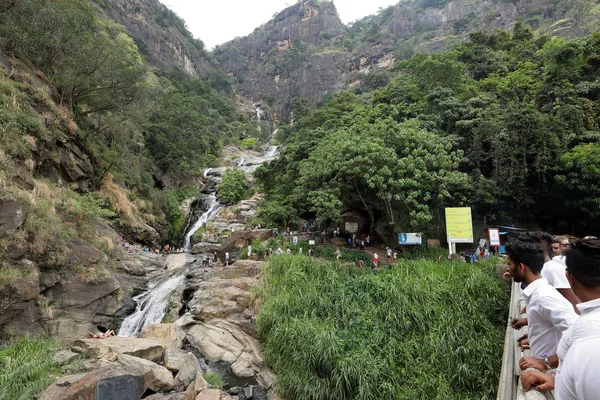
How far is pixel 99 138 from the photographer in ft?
59.0

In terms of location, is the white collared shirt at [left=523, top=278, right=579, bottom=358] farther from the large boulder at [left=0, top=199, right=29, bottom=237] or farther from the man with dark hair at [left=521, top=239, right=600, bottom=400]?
the large boulder at [left=0, top=199, right=29, bottom=237]

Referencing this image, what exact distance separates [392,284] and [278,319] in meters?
3.68

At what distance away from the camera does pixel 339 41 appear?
71.7 meters

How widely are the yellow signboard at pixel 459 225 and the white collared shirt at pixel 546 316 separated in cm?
1103

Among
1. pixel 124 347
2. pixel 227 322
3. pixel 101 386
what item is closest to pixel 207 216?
pixel 227 322

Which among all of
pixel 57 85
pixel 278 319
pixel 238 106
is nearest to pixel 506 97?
pixel 278 319

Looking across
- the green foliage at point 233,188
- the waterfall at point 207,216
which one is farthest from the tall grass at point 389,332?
the green foliage at point 233,188

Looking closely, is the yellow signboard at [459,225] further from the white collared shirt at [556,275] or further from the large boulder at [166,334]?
the large boulder at [166,334]

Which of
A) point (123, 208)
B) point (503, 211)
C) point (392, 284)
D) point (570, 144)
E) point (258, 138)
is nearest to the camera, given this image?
point (392, 284)

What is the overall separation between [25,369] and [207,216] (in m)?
19.5

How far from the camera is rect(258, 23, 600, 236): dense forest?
535 inches

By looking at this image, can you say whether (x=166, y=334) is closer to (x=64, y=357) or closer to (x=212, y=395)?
(x=64, y=357)

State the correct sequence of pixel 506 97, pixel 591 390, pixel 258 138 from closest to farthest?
1. pixel 591 390
2. pixel 506 97
3. pixel 258 138

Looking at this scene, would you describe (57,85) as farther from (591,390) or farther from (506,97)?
(506,97)
